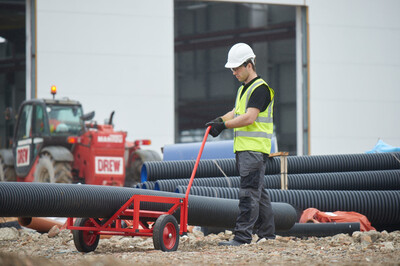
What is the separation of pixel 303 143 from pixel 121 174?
659 centimetres

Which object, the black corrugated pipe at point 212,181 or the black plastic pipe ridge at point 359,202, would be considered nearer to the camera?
the black plastic pipe ridge at point 359,202

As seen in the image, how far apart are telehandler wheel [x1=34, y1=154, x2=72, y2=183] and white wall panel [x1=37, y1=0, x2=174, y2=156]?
3228mm

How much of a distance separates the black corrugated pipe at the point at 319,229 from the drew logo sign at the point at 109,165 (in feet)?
20.2

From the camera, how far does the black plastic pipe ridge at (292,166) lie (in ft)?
30.1

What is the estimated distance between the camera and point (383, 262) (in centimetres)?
433

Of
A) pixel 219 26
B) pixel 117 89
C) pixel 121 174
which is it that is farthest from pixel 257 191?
pixel 219 26

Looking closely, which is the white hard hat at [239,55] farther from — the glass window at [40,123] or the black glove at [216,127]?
the glass window at [40,123]

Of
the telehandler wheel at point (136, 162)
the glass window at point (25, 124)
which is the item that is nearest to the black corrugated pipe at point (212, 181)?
the telehandler wheel at point (136, 162)

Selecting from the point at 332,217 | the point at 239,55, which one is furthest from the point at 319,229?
the point at 239,55

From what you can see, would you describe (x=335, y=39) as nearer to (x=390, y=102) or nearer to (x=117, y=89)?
(x=390, y=102)

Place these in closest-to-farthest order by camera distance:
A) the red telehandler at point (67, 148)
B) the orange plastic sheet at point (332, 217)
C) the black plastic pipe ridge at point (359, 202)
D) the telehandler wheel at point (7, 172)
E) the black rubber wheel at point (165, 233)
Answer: the black rubber wheel at point (165, 233) < the orange plastic sheet at point (332, 217) < the black plastic pipe ridge at point (359, 202) < the red telehandler at point (67, 148) < the telehandler wheel at point (7, 172)

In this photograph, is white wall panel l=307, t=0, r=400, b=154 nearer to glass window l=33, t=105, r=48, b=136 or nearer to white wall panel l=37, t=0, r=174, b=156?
white wall panel l=37, t=0, r=174, b=156

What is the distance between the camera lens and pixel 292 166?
368 inches

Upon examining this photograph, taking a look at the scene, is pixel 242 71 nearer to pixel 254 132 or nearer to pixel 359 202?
pixel 254 132
